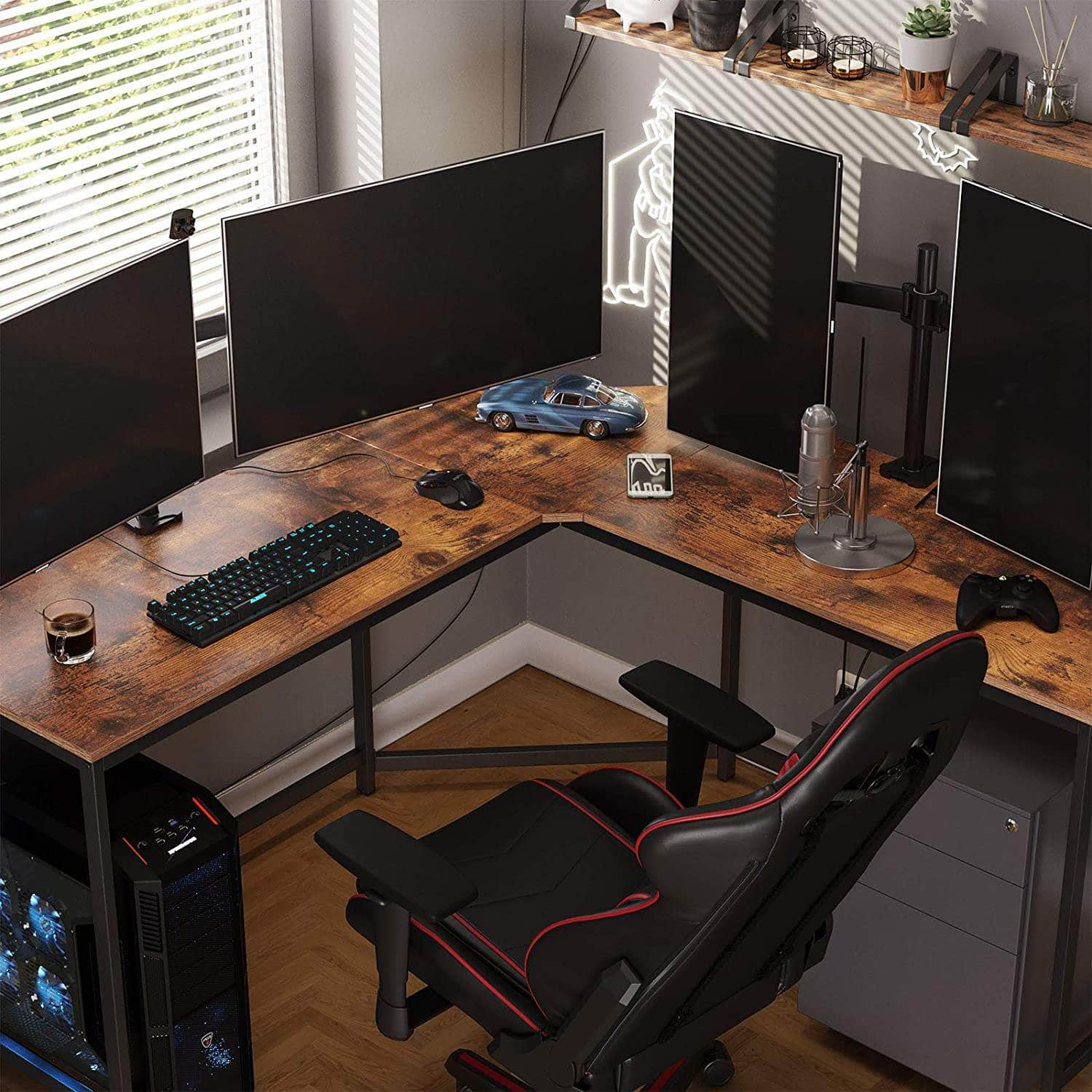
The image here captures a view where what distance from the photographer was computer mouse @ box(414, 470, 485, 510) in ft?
9.56

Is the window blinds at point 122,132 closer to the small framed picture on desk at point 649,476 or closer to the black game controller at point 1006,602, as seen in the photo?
the small framed picture on desk at point 649,476

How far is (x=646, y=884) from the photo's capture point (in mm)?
2492

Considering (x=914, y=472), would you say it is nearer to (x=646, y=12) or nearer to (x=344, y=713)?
(x=646, y=12)

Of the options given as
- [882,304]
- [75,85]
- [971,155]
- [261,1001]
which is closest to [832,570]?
[882,304]

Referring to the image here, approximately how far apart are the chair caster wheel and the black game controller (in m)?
0.83

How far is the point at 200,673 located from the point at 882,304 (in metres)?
1.30

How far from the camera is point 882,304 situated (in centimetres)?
291

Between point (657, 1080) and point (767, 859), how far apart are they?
0.91m

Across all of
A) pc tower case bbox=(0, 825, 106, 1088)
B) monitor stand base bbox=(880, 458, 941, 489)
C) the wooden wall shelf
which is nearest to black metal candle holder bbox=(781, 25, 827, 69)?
the wooden wall shelf

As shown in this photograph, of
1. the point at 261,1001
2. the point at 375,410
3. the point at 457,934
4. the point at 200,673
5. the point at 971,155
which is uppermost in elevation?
the point at 971,155

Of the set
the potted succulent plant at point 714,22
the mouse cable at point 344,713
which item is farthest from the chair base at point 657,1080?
the potted succulent plant at point 714,22

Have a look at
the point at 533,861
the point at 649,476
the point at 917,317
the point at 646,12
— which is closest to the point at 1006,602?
the point at 917,317

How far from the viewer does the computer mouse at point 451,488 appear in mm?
2914

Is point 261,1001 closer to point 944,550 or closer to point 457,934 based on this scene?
point 457,934
